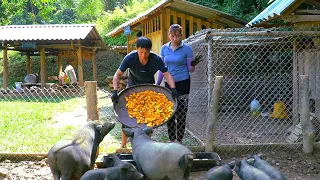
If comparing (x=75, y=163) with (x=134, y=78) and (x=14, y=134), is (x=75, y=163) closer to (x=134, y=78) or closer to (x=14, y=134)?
(x=134, y=78)

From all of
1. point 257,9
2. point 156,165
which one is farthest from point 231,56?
point 156,165

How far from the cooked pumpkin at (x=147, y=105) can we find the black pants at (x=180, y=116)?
500 mm

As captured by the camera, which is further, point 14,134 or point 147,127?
point 14,134

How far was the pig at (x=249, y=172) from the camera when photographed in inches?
134

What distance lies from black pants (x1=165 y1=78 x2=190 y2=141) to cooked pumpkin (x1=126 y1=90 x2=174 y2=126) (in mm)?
500

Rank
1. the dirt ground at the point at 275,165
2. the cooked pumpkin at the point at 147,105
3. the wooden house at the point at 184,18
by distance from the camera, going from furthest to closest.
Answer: the wooden house at the point at 184,18
the cooked pumpkin at the point at 147,105
the dirt ground at the point at 275,165

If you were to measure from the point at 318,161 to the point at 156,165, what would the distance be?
2.38 metres

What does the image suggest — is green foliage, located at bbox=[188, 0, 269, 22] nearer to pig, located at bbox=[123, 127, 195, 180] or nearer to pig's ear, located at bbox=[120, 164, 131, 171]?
pig, located at bbox=[123, 127, 195, 180]

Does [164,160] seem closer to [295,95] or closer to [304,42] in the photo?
[304,42]

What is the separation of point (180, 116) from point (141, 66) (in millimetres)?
940

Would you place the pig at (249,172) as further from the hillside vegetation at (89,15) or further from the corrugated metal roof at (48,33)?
the corrugated metal roof at (48,33)

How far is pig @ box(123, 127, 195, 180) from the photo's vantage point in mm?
3678

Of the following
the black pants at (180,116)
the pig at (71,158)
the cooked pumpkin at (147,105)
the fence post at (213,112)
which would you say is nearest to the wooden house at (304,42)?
the fence post at (213,112)

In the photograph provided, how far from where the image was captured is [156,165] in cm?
378
